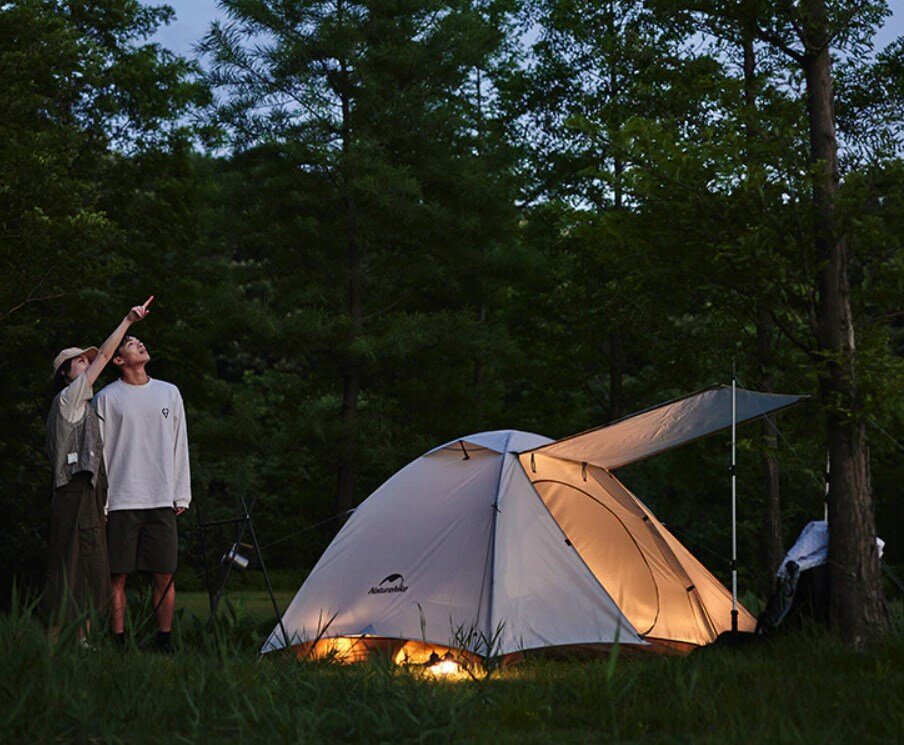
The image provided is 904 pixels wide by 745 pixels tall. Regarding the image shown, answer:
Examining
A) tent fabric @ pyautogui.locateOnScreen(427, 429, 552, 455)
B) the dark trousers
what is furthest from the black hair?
tent fabric @ pyautogui.locateOnScreen(427, 429, 552, 455)

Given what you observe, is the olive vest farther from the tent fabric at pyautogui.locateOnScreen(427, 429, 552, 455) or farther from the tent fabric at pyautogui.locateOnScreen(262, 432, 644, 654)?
the tent fabric at pyautogui.locateOnScreen(427, 429, 552, 455)

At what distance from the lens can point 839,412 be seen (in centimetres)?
662

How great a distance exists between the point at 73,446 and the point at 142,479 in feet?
1.32

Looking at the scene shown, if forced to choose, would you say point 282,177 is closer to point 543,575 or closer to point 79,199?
point 79,199

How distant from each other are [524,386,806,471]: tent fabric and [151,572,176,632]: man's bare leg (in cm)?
236

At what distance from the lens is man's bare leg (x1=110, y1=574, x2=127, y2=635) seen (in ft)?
19.2

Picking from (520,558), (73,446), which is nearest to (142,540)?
(73,446)

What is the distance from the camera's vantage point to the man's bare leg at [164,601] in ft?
19.3

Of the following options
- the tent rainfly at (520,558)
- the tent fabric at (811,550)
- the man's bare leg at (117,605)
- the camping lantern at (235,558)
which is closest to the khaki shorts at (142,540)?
the man's bare leg at (117,605)

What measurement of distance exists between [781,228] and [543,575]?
2.45m

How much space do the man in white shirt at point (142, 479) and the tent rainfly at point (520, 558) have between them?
117 centimetres

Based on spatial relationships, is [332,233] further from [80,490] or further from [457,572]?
[80,490]

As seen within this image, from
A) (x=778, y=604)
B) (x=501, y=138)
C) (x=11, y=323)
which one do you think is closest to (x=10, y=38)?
(x=11, y=323)

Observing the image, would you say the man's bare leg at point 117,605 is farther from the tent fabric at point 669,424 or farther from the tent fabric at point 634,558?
the tent fabric at point 634,558
